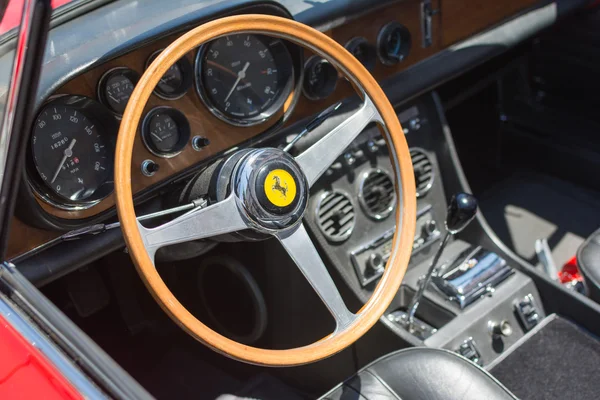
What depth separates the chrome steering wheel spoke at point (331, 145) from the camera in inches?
62.4

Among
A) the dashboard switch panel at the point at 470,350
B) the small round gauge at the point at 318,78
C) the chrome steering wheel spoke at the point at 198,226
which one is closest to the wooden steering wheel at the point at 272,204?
the chrome steering wheel spoke at the point at 198,226

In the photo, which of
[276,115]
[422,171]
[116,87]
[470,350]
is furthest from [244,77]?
[470,350]

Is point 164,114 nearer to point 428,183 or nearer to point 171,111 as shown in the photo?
point 171,111

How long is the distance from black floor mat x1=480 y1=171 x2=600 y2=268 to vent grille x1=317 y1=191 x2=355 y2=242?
95cm

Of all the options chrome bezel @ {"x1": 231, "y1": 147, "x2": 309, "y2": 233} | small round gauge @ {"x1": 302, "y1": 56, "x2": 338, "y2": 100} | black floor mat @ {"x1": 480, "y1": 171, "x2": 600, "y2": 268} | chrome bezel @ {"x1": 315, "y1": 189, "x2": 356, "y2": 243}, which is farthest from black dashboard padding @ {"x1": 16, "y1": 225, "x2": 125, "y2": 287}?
black floor mat @ {"x1": 480, "y1": 171, "x2": 600, "y2": 268}

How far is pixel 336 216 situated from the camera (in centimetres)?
221

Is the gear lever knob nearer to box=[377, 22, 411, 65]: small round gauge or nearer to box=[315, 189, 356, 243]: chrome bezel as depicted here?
box=[315, 189, 356, 243]: chrome bezel

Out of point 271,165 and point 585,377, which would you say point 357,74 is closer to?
point 271,165

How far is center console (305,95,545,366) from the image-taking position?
7.06 ft

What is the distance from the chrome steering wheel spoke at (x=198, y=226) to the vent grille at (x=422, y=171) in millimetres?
1106

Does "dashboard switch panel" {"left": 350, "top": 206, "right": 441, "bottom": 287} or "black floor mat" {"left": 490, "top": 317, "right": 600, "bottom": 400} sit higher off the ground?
"dashboard switch panel" {"left": 350, "top": 206, "right": 441, "bottom": 287}

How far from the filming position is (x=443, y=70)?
2488mm

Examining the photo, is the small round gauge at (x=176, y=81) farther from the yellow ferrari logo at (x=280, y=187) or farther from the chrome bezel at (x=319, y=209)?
the chrome bezel at (x=319, y=209)

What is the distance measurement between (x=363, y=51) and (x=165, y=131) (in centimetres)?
75
